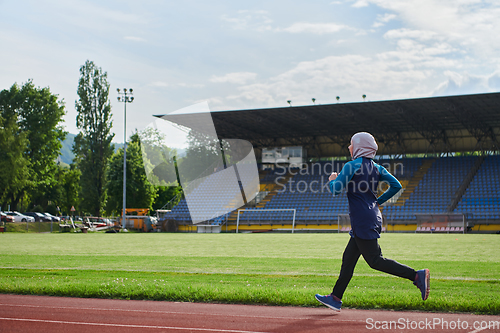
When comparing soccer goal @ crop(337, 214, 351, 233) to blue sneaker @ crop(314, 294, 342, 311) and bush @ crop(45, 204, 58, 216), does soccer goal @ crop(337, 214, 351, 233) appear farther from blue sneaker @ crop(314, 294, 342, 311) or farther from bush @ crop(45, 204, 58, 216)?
bush @ crop(45, 204, 58, 216)

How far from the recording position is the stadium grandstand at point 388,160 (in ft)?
123

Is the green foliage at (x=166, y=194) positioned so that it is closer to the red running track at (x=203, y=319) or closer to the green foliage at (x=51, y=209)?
the green foliage at (x=51, y=209)

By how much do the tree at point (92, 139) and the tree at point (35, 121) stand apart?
266 centimetres

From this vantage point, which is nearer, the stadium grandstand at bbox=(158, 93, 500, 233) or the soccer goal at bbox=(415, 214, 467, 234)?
the soccer goal at bbox=(415, 214, 467, 234)

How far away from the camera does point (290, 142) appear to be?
171 ft

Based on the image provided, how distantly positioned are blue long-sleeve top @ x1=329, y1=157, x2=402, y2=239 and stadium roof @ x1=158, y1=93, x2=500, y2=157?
32353 millimetres

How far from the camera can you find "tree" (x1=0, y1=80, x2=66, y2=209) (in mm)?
51875

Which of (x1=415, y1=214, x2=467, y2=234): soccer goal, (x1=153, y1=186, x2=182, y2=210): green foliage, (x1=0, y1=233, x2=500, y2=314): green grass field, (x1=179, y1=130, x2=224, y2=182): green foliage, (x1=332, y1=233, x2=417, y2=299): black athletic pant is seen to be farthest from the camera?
(x1=153, y1=186, x2=182, y2=210): green foliage

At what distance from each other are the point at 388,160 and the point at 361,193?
44.9 metres

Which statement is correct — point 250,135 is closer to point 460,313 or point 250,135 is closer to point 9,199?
point 9,199

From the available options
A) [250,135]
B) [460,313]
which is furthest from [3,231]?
[460,313]

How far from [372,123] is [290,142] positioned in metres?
11.6

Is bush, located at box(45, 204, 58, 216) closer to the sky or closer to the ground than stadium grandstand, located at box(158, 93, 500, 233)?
closer to the ground

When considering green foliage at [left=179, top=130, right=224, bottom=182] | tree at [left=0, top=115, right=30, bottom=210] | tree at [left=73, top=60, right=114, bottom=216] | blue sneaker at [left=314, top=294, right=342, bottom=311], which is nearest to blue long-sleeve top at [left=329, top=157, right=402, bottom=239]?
blue sneaker at [left=314, top=294, right=342, bottom=311]
